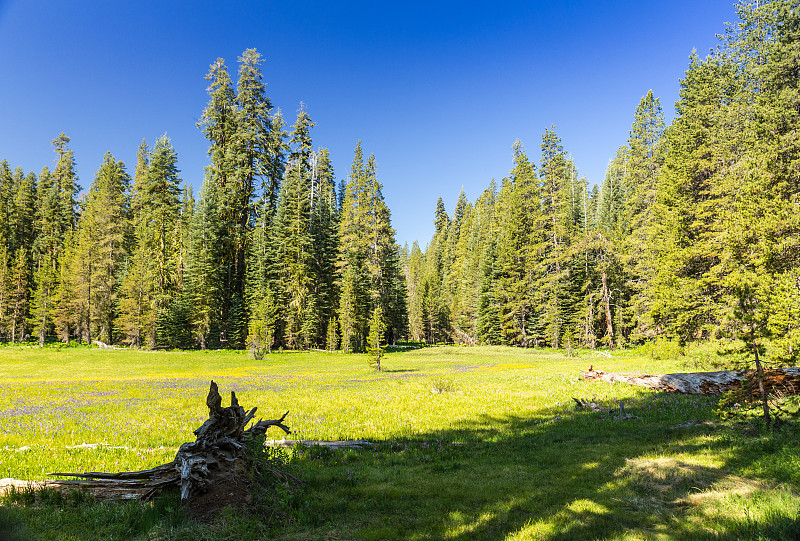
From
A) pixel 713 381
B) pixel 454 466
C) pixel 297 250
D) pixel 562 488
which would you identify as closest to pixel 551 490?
pixel 562 488

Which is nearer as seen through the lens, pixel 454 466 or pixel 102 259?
pixel 454 466

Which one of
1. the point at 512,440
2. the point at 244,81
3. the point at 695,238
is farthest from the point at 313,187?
the point at 512,440

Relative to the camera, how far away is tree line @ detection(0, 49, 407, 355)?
154ft

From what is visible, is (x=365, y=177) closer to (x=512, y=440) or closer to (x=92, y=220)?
(x=92, y=220)

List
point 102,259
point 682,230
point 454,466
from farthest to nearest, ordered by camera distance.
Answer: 1. point 102,259
2. point 682,230
3. point 454,466

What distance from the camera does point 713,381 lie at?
48.0ft

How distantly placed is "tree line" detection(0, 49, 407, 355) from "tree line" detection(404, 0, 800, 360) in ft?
70.6

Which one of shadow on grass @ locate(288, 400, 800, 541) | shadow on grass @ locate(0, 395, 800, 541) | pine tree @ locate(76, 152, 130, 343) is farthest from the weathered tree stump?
pine tree @ locate(76, 152, 130, 343)

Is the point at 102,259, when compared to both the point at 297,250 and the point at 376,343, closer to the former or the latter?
the point at 297,250

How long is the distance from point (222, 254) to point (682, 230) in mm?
52022

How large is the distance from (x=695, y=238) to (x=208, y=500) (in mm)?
36579

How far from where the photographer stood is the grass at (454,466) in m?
5.29

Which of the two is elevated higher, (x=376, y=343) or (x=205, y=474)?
(x=205, y=474)

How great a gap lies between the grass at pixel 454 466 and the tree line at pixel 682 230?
3955 mm
